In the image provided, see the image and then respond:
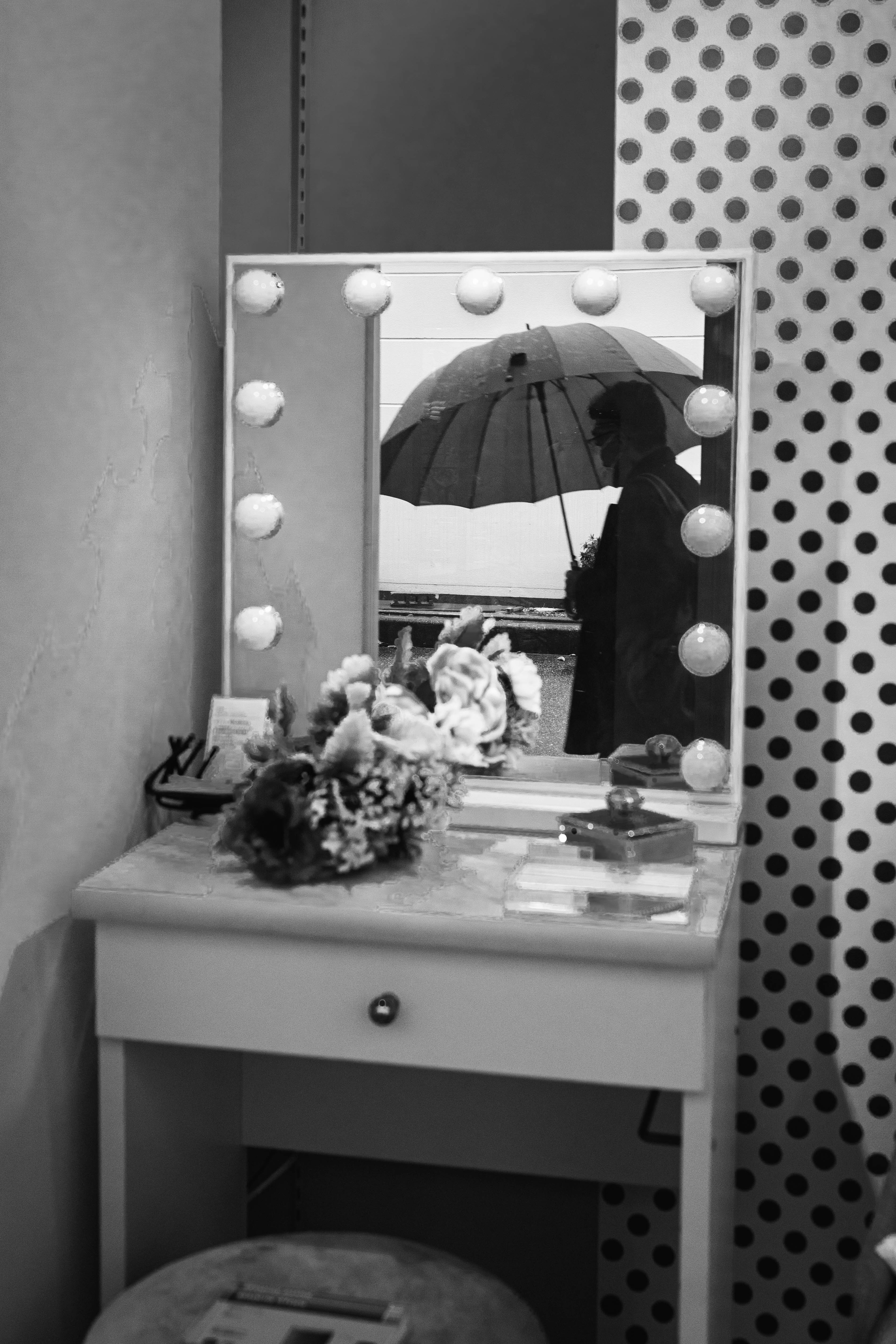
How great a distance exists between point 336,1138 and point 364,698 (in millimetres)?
762

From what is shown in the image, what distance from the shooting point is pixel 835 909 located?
77.8 inches

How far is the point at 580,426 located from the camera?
182 centimetres

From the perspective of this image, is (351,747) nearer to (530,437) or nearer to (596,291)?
(530,437)

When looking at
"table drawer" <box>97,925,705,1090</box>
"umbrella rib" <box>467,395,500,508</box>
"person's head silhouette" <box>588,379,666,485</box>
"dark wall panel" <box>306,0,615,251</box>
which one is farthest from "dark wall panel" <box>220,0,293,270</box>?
"table drawer" <box>97,925,705,1090</box>

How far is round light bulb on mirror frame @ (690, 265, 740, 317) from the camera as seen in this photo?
175 centimetres

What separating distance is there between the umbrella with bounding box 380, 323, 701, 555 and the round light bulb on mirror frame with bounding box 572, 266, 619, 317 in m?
0.02

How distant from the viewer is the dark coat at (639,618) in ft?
5.92

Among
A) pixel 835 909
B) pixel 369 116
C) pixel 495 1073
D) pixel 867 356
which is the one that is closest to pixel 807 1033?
pixel 835 909

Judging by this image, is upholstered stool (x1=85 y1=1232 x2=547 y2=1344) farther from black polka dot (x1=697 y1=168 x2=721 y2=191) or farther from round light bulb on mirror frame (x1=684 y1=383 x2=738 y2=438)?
black polka dot (x1=697 y1=168 x2=721 y2=191)

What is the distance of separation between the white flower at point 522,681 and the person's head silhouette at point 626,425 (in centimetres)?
27

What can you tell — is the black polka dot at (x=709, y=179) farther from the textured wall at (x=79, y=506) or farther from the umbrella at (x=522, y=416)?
the textured wall at (x=79, y=506)

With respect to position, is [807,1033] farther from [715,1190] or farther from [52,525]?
[52,525]

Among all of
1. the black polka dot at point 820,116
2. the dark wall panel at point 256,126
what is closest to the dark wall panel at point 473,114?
the dark wall panel at point 256,126

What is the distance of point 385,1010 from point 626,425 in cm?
82
